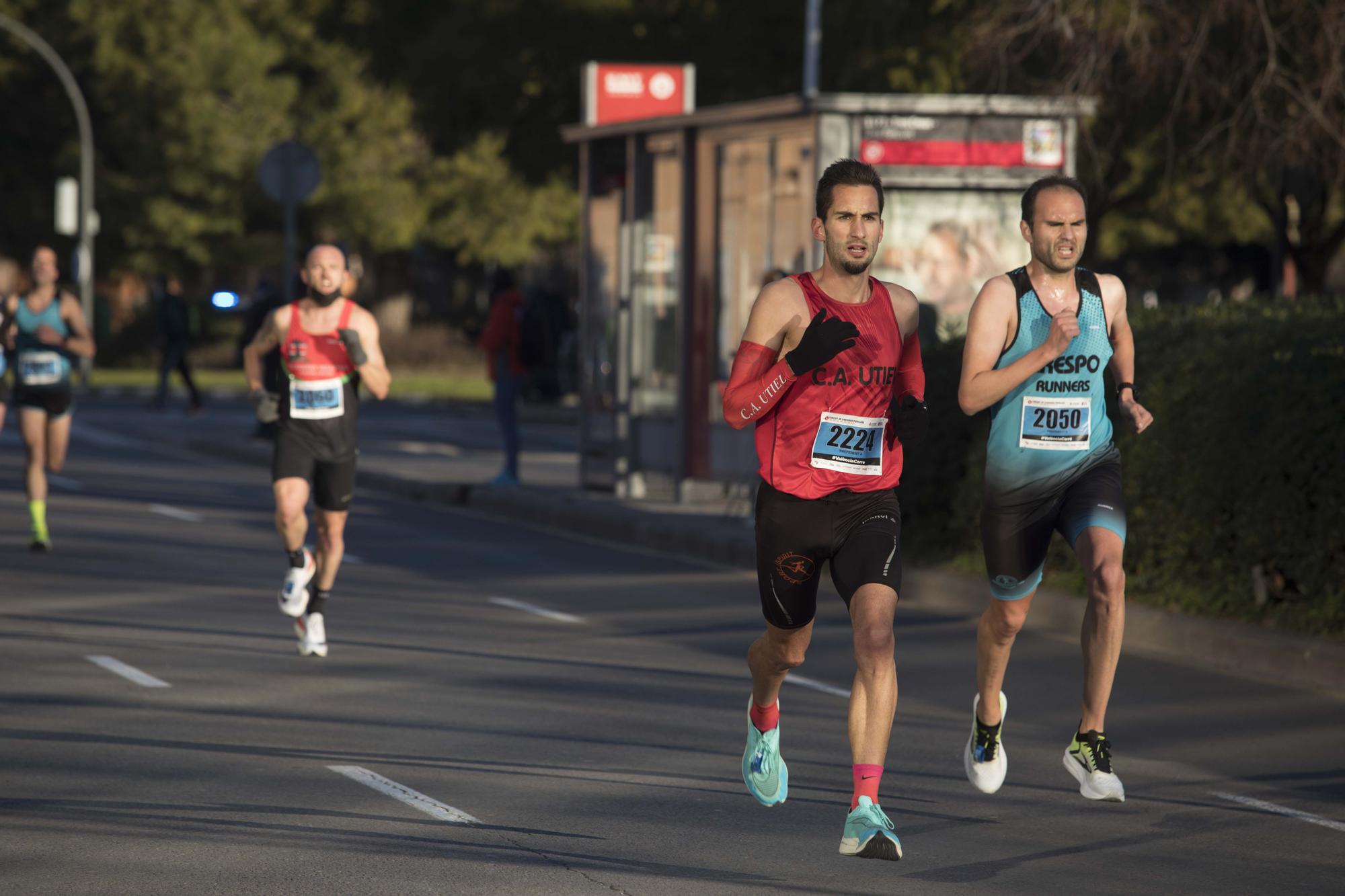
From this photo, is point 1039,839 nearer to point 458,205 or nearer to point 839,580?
point 839,580

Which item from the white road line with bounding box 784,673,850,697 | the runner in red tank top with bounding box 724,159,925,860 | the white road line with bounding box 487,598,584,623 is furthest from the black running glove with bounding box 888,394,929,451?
the white road line with bounding box 487,598,584,623

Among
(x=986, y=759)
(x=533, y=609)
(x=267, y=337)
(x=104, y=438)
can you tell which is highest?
(x=267, y=337)

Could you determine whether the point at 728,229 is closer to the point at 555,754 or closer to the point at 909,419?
the point at 555,754

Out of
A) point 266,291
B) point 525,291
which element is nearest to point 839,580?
point 266,291

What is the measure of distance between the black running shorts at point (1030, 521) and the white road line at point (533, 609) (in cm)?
519

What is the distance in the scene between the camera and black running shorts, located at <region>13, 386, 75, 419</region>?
14.4 m

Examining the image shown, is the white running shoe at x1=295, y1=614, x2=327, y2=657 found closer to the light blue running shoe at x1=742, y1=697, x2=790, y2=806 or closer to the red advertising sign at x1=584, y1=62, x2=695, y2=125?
the light blue running shoe at x1=742, y1=697, x2=790, y2=806

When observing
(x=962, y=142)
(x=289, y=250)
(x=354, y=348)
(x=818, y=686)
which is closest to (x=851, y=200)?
(x=818, y=686)

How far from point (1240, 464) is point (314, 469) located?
4.48m

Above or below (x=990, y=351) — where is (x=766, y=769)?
below

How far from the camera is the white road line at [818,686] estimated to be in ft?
32.3

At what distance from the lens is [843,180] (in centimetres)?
643

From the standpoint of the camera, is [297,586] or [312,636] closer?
[312,636]

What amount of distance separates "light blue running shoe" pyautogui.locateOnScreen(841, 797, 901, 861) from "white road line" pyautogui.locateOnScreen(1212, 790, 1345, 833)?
1.77 meters
